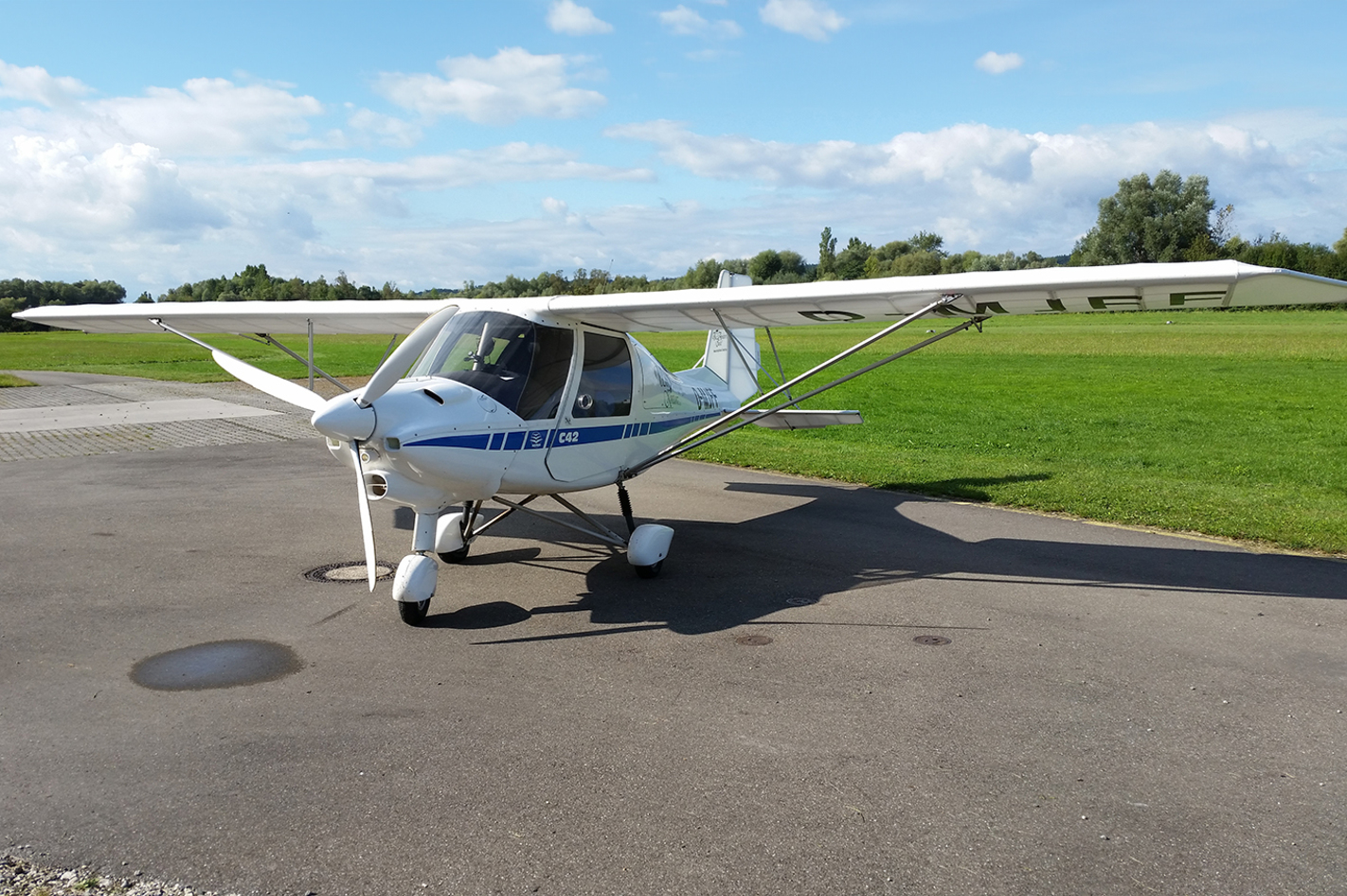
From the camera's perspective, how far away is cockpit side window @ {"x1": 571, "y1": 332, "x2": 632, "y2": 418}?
320 inches

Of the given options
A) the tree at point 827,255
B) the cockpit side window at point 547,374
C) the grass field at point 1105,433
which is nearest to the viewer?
the cockpit side window at point 547,374

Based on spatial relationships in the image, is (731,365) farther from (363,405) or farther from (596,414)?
(363,405)

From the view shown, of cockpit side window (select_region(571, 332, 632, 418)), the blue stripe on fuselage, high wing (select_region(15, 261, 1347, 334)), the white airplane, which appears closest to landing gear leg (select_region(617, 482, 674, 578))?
the white airplane

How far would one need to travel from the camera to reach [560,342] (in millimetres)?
7965

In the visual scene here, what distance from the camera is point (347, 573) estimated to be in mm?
8188

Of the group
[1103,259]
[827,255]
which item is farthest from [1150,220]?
[827,255]

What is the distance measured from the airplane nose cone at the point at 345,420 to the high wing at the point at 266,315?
299cm

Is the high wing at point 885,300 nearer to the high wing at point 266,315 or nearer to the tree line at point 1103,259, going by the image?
the high wing at point 266,315

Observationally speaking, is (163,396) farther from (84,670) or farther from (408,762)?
(408,762)

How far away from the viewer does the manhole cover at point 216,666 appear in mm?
5672

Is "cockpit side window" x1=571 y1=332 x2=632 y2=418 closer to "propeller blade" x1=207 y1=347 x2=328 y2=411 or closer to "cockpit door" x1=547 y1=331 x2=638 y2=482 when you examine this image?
"cockpit door" x1=547 y1=331 x2=638 y2=482

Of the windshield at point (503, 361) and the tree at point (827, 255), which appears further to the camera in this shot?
the tree at point (827, 255)

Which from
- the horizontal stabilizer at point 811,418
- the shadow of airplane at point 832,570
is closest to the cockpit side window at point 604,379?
the shadow of airplane at point 832,570

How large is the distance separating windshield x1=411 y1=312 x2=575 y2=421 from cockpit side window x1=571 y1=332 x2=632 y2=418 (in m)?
0.31
